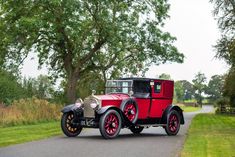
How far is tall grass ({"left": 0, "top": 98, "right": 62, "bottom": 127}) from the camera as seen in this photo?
24508 millimetres

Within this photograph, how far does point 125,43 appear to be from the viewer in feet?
128

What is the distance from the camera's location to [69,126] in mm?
18078

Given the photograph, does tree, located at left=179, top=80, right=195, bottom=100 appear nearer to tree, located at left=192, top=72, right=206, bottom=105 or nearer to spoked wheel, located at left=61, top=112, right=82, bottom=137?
tree, located at left=192, top=72, right=206, bottom=105

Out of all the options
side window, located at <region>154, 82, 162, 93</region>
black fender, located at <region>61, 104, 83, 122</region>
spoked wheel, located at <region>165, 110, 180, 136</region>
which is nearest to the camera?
black fender, located at <region>61, 104, 83, 122</region>

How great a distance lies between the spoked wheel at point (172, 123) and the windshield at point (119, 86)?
1911 millimetres

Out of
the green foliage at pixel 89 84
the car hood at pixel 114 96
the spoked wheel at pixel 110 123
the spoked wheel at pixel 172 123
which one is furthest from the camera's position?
the green foliage at pixel 89 84

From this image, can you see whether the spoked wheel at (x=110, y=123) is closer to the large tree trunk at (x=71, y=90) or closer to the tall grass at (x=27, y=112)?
the tall grass at (x=27, y=112)

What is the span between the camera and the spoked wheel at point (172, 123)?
63.5ft

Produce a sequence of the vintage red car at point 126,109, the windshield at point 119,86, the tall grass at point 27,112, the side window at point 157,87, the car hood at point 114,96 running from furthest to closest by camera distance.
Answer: the tall grass at point 27,112 → the side window at point 157,87 → the windshield at point 119,86 → the car hood at point 114,96 → the vintage red car at point 126,109

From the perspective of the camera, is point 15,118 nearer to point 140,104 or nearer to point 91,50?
point 140,104

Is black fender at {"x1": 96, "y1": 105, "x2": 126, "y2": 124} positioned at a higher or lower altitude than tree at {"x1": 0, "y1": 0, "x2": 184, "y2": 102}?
lower

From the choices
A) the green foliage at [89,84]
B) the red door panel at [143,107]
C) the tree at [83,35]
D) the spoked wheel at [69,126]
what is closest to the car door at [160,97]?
the red door panel at [143,107]

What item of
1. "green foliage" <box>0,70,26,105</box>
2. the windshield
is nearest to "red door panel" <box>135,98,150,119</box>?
the windshield

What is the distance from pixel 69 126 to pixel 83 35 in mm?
20030
